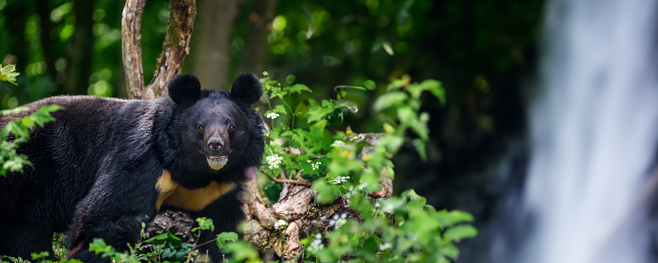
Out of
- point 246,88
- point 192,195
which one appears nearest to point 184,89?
point 246,88

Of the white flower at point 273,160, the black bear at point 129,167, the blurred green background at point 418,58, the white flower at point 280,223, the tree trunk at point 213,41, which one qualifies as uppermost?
the blurred green background at point 418,58

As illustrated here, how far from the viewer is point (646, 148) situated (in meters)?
8.74

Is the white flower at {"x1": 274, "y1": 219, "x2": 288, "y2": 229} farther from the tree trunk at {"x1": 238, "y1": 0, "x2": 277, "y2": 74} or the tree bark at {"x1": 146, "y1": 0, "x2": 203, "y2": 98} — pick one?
the tree trunk at {"x1": 238, "y1": 0, "x2": 277, "y2": 74}

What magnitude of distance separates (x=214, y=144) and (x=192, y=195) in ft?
2.07

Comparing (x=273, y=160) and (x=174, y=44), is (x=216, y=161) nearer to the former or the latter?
(x=273, y=160)

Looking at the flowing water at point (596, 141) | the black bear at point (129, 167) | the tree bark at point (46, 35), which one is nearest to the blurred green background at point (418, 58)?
the tree bark at point (46, 35)

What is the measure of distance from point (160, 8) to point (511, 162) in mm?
6241

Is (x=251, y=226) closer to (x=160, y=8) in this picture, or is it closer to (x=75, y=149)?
(x=75, y=149)

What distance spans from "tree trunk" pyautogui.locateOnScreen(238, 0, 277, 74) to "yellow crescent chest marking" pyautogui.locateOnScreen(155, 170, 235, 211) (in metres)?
4.46

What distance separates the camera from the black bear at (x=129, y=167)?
162 inches

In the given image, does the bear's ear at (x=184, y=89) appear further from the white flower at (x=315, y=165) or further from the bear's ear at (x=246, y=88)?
the white flower at (x=315, y=165)

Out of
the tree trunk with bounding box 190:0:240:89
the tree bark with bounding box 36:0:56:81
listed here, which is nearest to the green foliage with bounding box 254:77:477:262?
the tree trunk with bounding box 190:0:240:89

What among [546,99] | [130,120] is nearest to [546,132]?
[546,99]

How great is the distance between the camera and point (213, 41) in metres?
8.48
